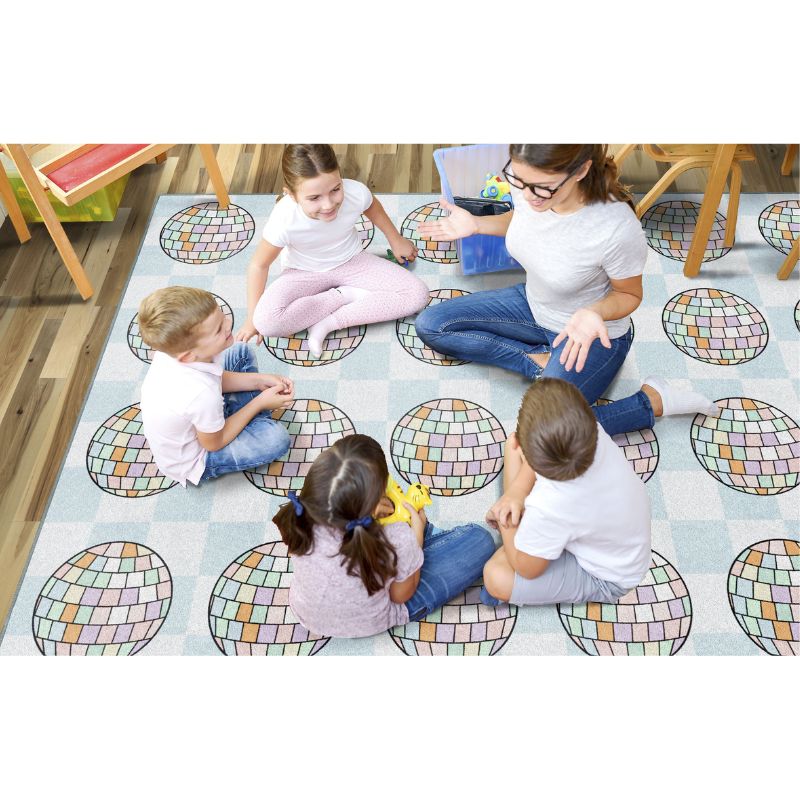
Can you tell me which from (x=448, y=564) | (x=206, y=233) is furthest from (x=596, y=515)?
(x=206, y=233)

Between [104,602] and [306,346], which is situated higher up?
[306,346]

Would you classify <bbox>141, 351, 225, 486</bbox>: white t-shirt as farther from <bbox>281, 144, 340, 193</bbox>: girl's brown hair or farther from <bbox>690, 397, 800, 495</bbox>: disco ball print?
<bbox>690, 397, 800, 495</bbox>: disco ball print

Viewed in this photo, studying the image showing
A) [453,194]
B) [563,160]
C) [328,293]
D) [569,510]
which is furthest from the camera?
[453,194]

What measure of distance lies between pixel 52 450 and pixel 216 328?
737 millimetres

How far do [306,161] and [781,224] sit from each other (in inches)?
64.4

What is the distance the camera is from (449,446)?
2.14 meters

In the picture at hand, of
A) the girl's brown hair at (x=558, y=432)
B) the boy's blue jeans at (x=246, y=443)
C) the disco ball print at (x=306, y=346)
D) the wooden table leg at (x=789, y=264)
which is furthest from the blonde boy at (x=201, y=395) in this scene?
the wooden table leg at (x=789, y=264)

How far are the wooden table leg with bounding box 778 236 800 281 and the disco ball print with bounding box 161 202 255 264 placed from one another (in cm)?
172

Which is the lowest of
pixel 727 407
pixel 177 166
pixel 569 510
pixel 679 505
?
pixel 569 510

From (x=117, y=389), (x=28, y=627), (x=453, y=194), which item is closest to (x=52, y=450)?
(x=117, y=389)

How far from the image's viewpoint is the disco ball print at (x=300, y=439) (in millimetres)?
2090

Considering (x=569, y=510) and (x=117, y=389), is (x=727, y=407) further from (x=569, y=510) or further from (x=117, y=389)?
(x=117, y=389)

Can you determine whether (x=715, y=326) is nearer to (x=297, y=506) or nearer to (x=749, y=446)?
(x=749, y=446)

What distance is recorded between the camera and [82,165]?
248cm
